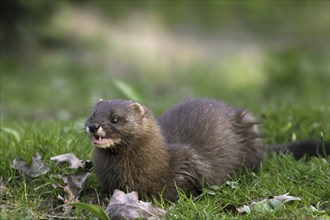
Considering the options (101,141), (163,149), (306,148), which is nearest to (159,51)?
(306,148)

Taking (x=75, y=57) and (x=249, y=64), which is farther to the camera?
(x=75, y=57)

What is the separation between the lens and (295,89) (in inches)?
416

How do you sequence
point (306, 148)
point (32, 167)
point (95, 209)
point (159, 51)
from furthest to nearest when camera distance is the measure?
1. point (159, 51)
2. point (306, 148)
3. point (32, 167)
4. point (95, 209)

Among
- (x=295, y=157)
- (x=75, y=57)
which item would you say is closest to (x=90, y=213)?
(x=295, y=157)

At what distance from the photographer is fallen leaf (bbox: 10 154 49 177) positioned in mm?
4941

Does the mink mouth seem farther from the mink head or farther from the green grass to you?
the green grass

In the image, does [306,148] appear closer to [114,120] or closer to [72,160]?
[114,120]

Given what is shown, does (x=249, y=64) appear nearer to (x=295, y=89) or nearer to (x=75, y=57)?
(x=295, y=89)

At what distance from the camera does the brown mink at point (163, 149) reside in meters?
4.67

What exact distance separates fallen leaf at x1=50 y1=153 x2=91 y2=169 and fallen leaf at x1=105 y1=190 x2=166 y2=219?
0.79 meters

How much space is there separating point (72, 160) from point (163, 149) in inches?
27.2

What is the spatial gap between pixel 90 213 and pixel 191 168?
2.95 ft

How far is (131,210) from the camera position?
4.11 m

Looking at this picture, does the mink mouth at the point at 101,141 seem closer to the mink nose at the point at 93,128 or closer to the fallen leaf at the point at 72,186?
the mink nose at the point at 93,128
